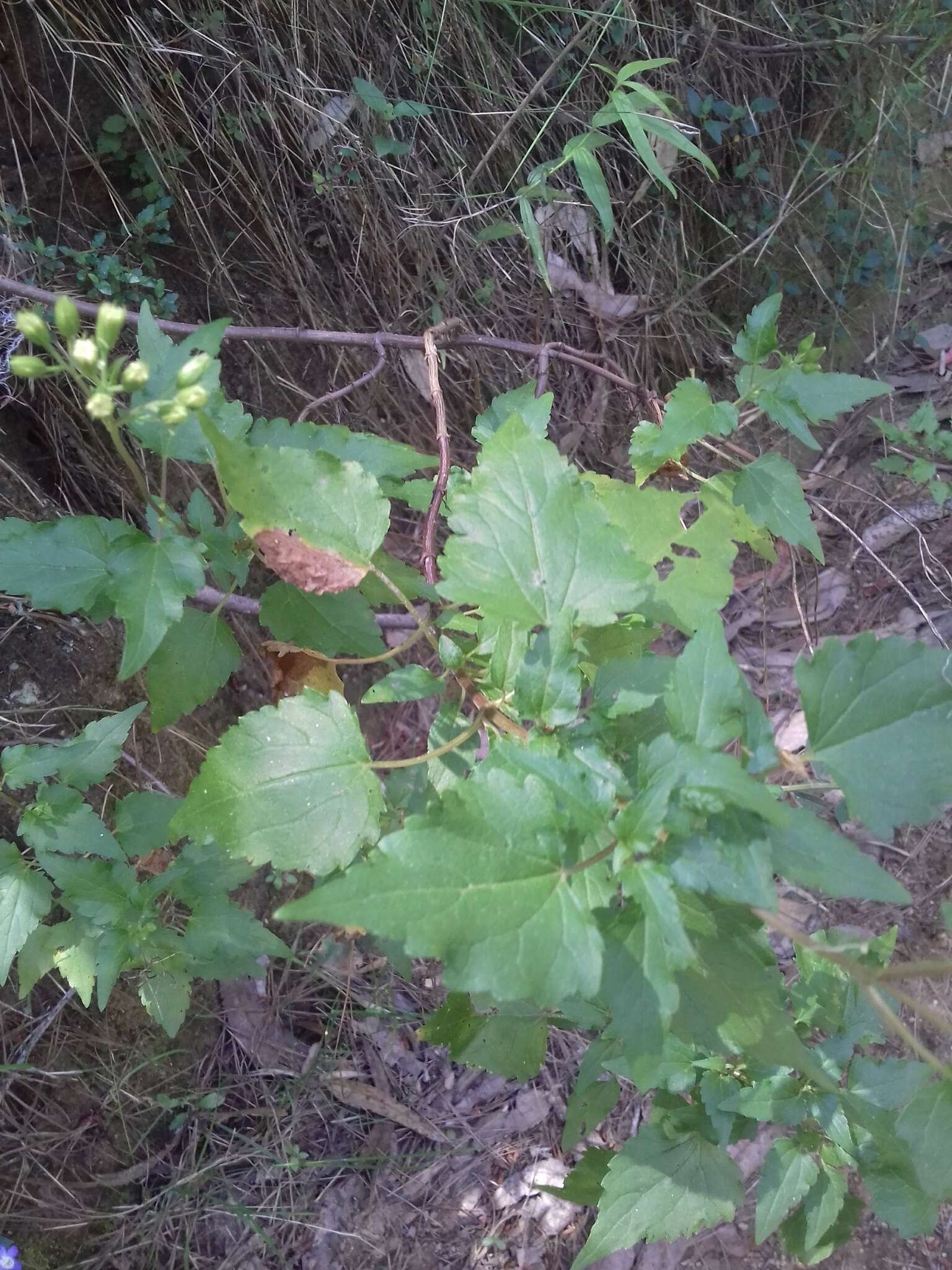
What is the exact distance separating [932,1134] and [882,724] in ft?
2.41

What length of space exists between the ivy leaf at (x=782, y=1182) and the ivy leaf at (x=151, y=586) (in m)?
1.67

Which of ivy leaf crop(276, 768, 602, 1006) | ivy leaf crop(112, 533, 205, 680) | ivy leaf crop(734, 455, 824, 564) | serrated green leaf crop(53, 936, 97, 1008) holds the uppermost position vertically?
ivy leaf crop(112, 533, 205, 680)

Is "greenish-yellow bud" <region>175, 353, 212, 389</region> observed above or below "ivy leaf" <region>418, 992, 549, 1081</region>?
above

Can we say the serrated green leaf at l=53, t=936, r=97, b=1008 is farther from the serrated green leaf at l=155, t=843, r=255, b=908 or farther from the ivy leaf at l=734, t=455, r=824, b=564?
the ivy leaf at l=734, t=455, r=824, b=564

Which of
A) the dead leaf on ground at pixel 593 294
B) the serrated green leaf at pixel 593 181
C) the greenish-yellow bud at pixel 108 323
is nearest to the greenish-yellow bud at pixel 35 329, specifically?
the greenish-yellow bud at pixel 108 323

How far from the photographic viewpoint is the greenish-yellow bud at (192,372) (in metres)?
1.27

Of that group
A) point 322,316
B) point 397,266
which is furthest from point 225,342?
point 397,266

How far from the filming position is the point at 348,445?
6.10 feet

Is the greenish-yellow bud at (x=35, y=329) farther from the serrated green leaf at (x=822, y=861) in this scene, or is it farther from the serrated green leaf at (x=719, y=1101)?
the serrated green leaf at (x=719, y=1101)

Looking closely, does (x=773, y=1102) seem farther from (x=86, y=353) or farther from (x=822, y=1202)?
(x=86, y=353)

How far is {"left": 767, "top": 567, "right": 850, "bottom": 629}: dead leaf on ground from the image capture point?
151 inches

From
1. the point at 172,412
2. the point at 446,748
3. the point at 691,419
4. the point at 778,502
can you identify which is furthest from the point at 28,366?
the point at 778,502

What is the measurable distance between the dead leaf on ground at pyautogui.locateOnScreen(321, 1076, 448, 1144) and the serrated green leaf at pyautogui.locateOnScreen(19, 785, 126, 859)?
57.0 inches

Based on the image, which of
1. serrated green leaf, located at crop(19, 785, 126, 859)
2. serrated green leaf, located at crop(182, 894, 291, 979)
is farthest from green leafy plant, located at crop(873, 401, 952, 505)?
serrated green leaf, located at crop(19, 785, 126, 859)
